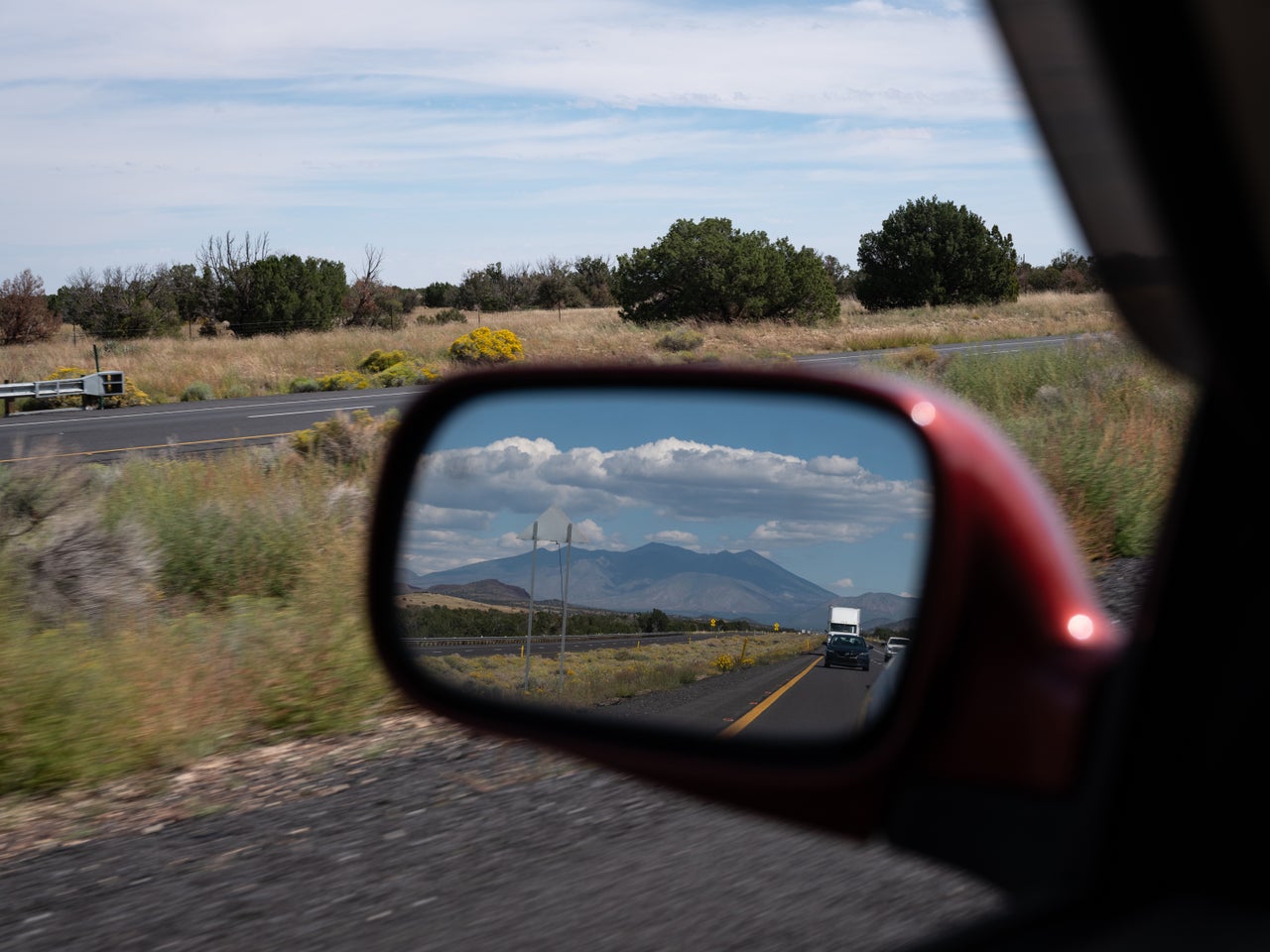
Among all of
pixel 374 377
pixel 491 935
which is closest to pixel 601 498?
pixel 491 935

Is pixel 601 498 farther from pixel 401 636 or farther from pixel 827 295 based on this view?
pixel 827 295

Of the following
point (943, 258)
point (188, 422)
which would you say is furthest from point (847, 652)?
point (943, 258)

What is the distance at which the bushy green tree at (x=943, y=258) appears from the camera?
183 ft

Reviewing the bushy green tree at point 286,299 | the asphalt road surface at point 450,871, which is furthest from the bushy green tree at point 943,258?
the asphalt road surface at point 450,871

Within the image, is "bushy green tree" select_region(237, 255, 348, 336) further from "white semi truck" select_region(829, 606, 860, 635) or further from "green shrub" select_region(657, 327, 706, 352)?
"white semi truck" select_region(829, 606, 860, 635)

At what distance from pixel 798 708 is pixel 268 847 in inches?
126

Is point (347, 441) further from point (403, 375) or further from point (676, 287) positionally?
point (676, 287)

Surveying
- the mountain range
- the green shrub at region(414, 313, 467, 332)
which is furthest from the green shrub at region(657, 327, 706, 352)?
the mountain range

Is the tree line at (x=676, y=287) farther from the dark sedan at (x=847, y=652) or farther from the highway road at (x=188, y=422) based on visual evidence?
the dark sedan at (x=847, y=652)

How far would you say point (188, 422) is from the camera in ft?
73.3

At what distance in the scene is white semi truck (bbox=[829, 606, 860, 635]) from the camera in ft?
4.43

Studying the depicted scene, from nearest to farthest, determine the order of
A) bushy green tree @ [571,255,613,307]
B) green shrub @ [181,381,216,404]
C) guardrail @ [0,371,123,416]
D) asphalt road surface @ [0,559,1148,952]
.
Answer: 1. asphalt road surface @ [0,559,1148,952]
2. guardrail @ [0,371,123,416]
3. green shrub @ [181,381,216,404]
4. bushy green tree @ [571,255,613,307]

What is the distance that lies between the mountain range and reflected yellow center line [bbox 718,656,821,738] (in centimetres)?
5

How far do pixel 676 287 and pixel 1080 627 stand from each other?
46.3 metres
